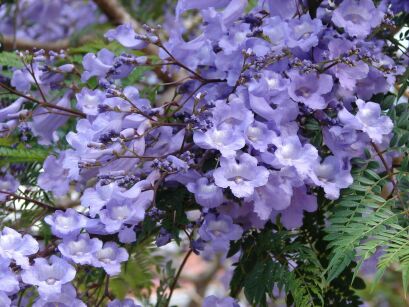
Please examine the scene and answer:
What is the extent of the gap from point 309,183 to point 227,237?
96 mm

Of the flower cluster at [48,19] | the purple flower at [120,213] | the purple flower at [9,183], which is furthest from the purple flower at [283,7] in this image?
the flower cluster at [48,19]

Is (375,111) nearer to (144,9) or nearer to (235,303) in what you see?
(235,303)

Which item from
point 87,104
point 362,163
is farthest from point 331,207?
point 87,104

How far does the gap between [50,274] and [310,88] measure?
295 millimetres

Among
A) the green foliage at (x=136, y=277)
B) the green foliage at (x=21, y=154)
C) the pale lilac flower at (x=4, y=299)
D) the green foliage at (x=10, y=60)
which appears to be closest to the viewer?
the pale lilac flower at (x=4, y=299)

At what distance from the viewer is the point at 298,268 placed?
731mm

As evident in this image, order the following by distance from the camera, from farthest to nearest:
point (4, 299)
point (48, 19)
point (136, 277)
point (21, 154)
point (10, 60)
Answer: point (48, 19) → point (136, 277) → point (10, 60) → point (21, 154) → point (4, 299)

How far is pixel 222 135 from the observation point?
67 centimetres

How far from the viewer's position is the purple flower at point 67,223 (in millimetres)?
692

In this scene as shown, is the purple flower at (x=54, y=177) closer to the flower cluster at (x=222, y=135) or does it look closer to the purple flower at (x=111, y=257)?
the flower cluster at (x=222, y=135)

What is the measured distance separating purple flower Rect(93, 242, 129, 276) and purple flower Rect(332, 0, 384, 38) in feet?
1.00

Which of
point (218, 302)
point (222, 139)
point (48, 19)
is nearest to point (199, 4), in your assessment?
point (222, 139)

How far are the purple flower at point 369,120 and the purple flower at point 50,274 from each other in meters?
0.29

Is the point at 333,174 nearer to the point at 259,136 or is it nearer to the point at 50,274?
the point at 259,136
